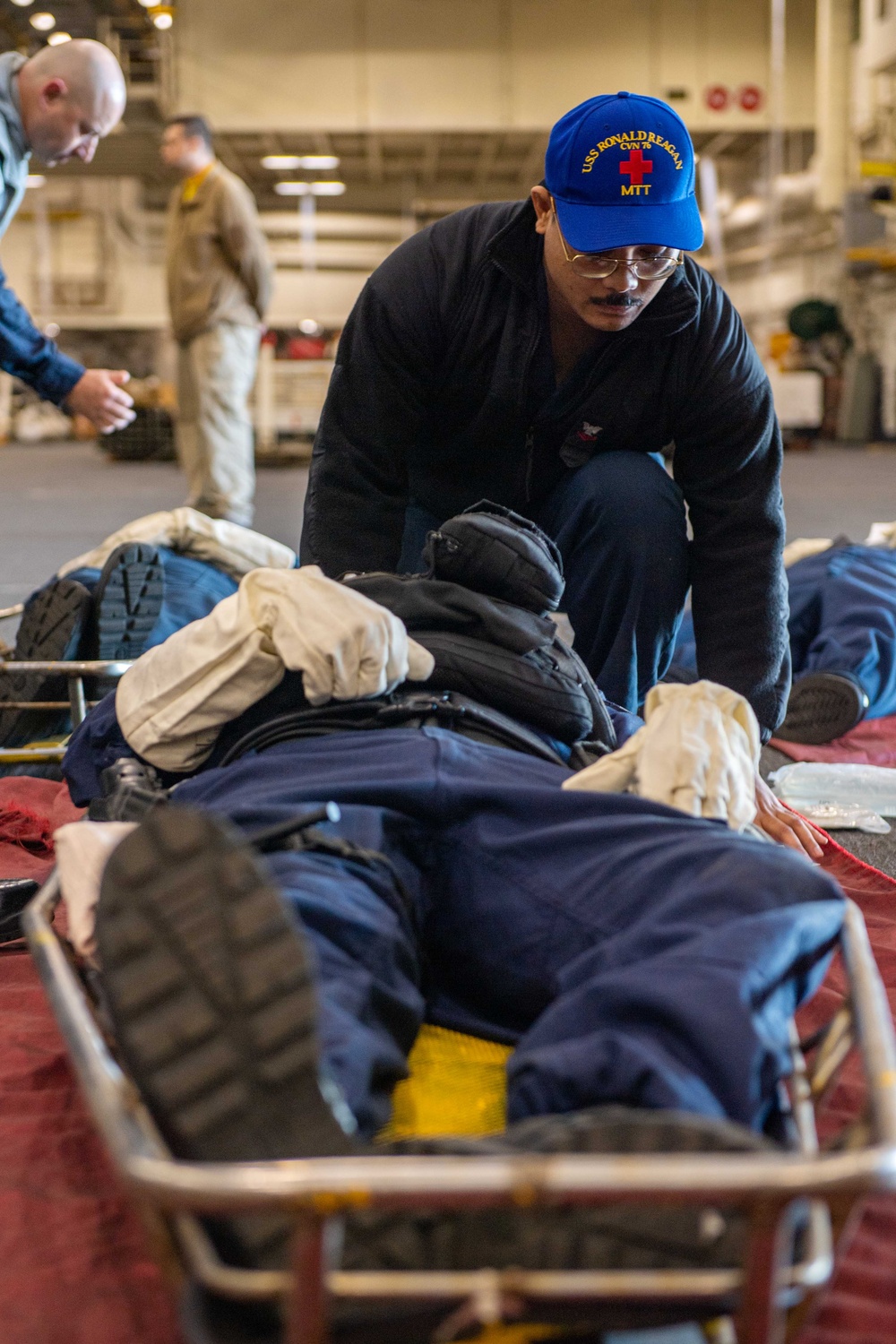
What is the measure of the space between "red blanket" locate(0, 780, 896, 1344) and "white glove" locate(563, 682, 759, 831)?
1.17ft

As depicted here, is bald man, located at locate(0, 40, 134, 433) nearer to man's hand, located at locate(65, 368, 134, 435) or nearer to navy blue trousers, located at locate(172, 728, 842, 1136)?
man's hand, located at locate(65, 368, 134, 435)

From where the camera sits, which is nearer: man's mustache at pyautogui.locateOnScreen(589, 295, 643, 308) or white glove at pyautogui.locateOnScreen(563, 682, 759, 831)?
white glove at pyautogui.locateOnScreen(563, 682, 759, 831)

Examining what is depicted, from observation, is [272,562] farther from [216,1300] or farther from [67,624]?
[216,1300]

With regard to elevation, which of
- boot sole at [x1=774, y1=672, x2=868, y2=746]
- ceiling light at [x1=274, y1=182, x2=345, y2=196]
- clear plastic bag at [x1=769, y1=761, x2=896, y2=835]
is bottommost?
clear plastic bag at [x1=769, y1=761, x2=896, y2=835]

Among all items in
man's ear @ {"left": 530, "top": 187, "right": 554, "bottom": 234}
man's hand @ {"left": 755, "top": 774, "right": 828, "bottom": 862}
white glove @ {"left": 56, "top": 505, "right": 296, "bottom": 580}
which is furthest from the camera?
white glove @ {"left": 56, "top": 505, "right": 296, "bottom": 580}

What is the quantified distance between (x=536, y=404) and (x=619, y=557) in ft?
1.05

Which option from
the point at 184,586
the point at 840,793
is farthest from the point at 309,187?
the point at 840,793

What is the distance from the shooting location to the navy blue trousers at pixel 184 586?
8.80 feet

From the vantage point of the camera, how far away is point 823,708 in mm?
2994

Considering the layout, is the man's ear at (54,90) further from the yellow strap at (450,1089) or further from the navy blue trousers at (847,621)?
the yellow strap at (450,1089)

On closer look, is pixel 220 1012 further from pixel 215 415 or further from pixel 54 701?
pixel 215 415

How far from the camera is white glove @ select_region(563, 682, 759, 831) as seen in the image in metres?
1.38

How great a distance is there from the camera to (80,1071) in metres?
0.87

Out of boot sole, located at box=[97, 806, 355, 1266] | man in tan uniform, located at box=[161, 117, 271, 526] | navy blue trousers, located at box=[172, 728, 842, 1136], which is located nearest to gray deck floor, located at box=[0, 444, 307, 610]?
man in tan uniform, located at box=[161, 117, 271, 526]
